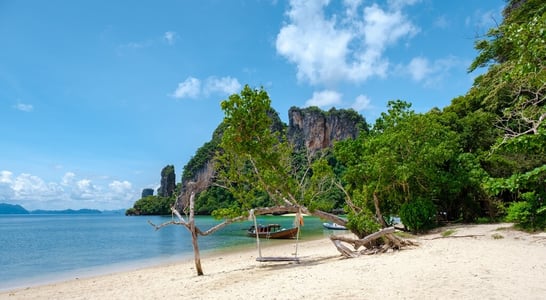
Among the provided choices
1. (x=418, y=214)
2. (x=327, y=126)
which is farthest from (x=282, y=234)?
(x=327, y=126)

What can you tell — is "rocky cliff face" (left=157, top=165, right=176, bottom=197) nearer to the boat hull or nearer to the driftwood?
the boat hull

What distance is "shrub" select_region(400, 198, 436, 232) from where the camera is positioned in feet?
49.4

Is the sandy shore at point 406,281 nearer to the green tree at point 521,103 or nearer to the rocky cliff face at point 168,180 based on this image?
the green tree at point 521,103

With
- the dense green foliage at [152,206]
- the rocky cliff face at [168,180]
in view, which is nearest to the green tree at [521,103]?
the dense green foliage at [152,206]

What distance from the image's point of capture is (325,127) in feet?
327

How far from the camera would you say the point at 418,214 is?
1508 cm

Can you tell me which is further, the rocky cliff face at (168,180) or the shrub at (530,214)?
the rocky cliff face at (168,180)

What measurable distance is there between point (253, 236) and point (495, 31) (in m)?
20.9

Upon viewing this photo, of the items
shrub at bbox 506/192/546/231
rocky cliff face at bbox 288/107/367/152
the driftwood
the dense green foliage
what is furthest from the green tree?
the dense green foliage

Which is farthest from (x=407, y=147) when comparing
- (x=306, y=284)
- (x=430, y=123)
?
(x=306, y=284)

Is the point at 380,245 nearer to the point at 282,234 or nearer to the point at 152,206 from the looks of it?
the point at 282,234

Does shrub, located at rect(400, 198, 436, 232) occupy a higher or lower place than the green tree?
lower

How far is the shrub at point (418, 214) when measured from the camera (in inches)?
593

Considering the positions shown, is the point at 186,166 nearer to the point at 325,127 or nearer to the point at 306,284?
the point at 325,127
